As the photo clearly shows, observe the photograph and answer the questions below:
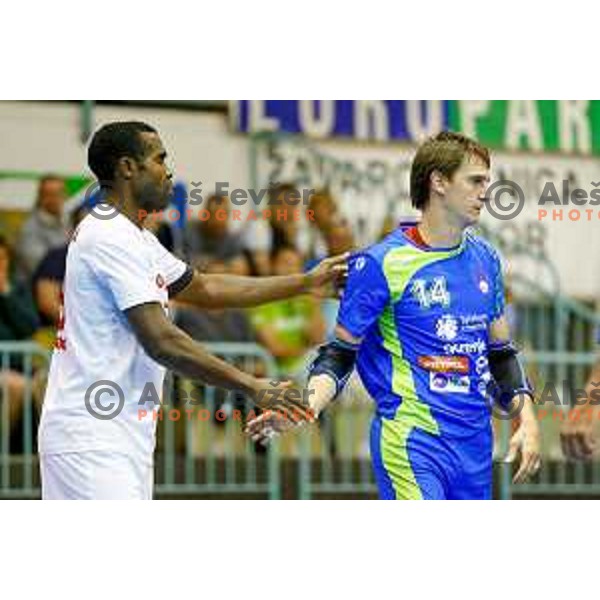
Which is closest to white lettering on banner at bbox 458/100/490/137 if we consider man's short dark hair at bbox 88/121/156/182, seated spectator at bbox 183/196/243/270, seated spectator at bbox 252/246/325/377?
seated spectator at bbox 183/196/243/270

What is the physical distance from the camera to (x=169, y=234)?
16.0m

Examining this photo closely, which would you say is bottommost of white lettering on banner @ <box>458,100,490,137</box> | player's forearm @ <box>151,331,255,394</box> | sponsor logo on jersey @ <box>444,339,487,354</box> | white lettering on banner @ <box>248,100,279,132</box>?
player's forearm @ <box>151,331,255,394</box>

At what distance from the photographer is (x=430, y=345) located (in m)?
9.09

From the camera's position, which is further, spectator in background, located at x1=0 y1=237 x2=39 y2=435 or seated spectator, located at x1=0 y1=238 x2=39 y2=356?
seated spectator, located at x1=0 y1=238 x2=39 y2=356

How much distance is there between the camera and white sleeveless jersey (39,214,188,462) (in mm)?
8648

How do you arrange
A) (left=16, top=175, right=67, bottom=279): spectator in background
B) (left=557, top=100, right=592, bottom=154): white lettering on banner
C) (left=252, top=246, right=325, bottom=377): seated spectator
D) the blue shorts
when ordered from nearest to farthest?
the blue shorts → (left=16, top=175, right=67, bottom=279): spectator in background → (left=252, top=246, right=325, bottom=377): seated spectator → (left=557, top=100, right=592, bottom=154): white lettering on banner

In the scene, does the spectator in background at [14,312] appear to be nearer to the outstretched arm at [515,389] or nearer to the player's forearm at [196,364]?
the outstretched arm at [515,389]

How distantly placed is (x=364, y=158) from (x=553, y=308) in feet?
7.10

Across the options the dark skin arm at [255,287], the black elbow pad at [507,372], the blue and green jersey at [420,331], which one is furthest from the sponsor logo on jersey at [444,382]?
the dark skin arm at [255,287]

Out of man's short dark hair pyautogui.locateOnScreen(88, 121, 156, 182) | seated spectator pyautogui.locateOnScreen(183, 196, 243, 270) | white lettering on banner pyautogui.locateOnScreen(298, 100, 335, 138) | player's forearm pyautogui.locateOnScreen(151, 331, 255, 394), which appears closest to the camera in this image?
player's forearm pyautogui.locateOnScreen(151, 331, 255, 394)

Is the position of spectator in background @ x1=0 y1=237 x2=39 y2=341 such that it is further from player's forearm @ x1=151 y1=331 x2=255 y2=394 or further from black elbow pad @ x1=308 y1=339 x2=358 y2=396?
player's forearm @ x1=151 y1=331 x2=255 y2=394

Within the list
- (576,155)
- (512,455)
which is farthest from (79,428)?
(576,155)

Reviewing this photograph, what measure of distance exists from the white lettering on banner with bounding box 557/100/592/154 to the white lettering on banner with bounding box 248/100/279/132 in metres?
2.85

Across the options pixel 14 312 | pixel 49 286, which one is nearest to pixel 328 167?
pixel 49 286
